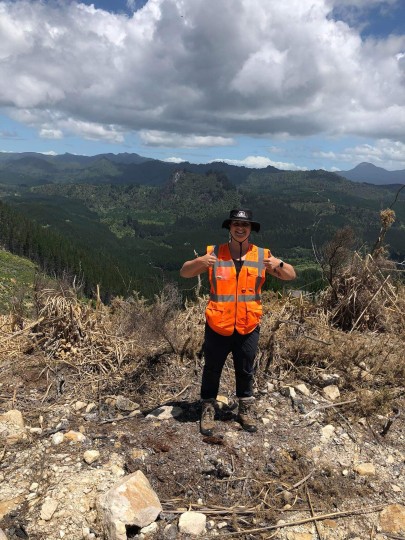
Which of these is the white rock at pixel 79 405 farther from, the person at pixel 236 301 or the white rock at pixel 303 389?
the white rock at pixel 303 389

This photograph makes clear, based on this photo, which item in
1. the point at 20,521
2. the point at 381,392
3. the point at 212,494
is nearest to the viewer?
the point at 20,521

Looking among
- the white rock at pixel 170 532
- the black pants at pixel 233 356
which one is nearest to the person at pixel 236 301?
the black pants at pixel 233 356

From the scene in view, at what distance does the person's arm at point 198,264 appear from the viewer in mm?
4086

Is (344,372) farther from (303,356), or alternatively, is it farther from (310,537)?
(310,537)

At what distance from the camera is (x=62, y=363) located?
4.94 meters

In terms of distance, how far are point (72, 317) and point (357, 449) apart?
370 centimetres

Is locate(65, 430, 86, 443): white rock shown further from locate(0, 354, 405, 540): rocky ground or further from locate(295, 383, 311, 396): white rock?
locate(295, 383, 311, 396): white rock

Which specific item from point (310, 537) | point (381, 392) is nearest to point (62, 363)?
point (310, 537)

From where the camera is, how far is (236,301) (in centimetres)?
408

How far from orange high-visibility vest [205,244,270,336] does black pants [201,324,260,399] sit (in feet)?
0.43

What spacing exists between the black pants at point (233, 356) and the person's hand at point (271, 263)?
0.68 m

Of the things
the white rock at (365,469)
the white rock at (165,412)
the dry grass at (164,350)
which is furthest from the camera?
the dry grass at (164,350)

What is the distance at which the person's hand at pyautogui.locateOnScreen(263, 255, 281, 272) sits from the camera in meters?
4.11

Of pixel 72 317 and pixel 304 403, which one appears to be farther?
pixel 72 317
